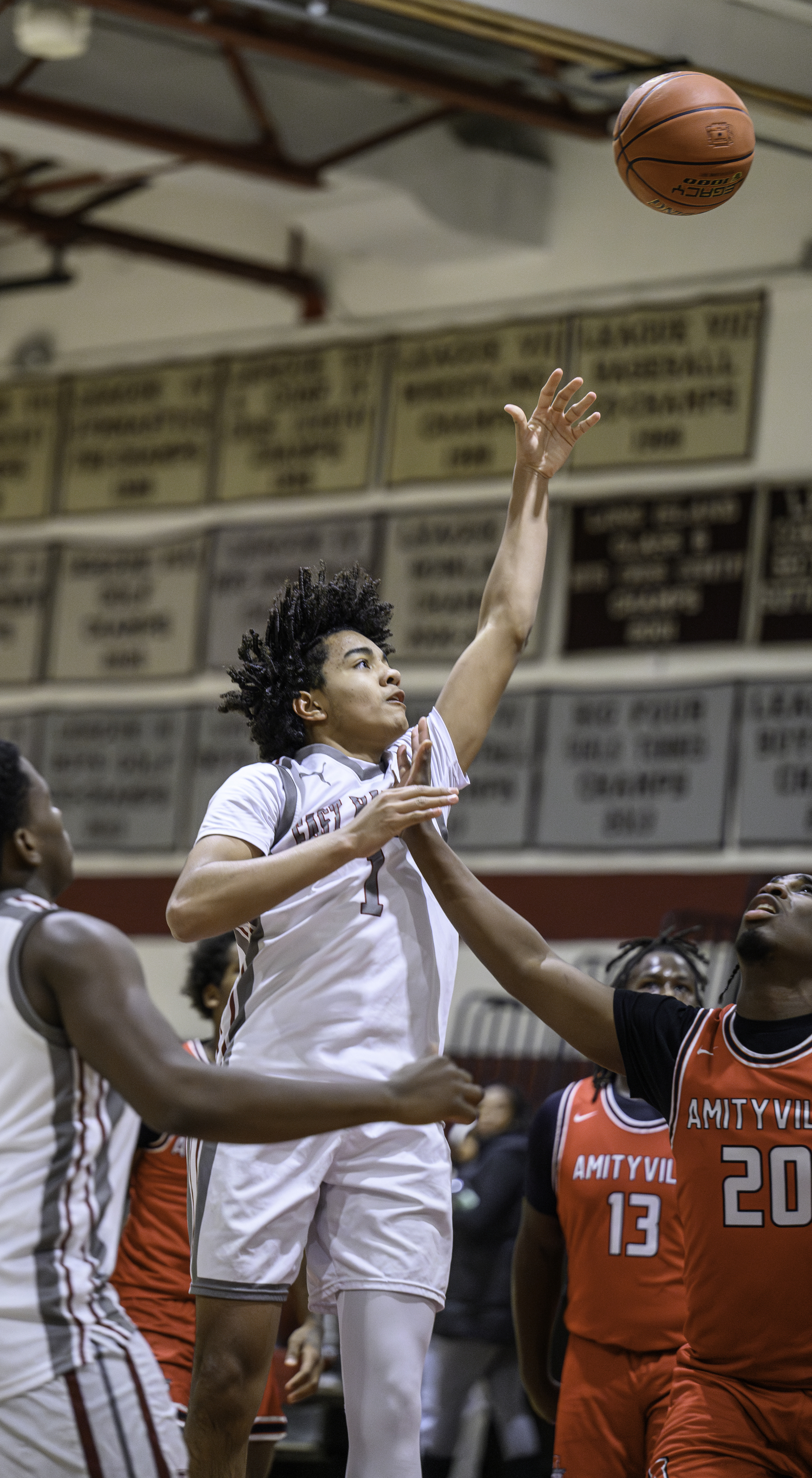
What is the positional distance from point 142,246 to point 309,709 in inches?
286

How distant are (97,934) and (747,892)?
20.9 feet

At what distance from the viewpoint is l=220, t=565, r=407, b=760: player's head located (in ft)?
13.2

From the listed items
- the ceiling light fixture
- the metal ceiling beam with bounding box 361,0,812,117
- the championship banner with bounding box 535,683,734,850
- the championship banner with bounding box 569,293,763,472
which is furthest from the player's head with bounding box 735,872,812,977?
the ceiling light fixture

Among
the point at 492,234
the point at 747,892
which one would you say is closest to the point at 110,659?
the point at 492,234

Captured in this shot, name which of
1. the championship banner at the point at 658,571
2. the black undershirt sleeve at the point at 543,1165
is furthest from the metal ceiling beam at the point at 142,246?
the black undershirt sleeve at the point at 543,1165

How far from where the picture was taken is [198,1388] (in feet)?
11.5

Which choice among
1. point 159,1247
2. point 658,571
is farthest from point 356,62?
A: point 159,1247

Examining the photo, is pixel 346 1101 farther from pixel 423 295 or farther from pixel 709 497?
pixel 423 295

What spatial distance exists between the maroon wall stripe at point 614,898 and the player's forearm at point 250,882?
545 cm

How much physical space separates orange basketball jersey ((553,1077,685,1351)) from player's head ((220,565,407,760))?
136 centimetres

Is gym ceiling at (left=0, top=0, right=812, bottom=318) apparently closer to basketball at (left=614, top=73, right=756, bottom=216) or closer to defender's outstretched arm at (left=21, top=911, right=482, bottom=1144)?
basketball at (left=614, top=73, right=756, bottom=216)

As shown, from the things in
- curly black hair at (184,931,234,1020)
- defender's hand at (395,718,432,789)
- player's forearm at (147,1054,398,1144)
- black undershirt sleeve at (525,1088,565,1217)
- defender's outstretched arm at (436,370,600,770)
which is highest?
defender's outstretched arm at (436,370,600,770)

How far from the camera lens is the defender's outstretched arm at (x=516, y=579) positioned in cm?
409

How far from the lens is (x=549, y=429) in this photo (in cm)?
436
